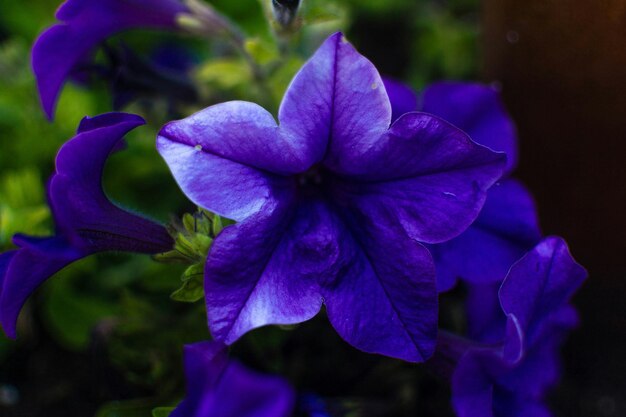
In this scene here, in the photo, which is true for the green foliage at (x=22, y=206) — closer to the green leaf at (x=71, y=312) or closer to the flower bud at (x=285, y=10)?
the green leaf at (x=71, y=312)

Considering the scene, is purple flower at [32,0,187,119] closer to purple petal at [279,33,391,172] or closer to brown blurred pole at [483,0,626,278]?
purple petal at [279,33,391,172]

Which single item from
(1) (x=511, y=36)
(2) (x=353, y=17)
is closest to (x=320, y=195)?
(1) (x=511, y=36)

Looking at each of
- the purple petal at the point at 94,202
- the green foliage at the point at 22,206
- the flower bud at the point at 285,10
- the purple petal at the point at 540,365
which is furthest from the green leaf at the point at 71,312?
the purple petal at the point at 540,365

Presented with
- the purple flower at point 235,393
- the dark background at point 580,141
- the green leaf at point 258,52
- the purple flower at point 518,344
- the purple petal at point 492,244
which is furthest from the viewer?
the dark background at point 580,141

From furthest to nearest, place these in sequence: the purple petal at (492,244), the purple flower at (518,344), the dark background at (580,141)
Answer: the dark background at (580,141) < the purple petal at (492,244) < the purple flower at (518,344)

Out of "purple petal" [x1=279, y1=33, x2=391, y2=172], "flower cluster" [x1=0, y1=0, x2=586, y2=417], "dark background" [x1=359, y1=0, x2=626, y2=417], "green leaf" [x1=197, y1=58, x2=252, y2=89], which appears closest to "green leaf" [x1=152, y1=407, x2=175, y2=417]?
"flower cluster" [x1=0, y1=0, x2=586, y2=417]

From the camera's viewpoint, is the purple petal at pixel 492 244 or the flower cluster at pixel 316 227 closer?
the flower cluster at pixel 316 227
